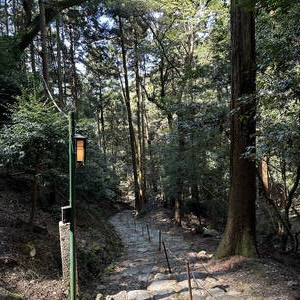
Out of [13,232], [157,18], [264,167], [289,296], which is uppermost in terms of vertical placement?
[157,18]

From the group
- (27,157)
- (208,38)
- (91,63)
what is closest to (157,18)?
(208,38)

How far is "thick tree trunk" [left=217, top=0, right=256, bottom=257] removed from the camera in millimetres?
6316

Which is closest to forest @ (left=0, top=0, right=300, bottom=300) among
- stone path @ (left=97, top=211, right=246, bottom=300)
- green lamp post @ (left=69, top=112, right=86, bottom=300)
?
stone path @ (left=97, top=211, right=246, bottom=300)

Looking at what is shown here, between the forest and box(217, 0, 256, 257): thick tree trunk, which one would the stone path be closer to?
the forest

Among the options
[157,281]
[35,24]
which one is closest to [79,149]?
[157,281]

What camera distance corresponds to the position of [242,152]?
20.8 ft

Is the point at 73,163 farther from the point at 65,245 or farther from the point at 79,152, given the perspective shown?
the point at 65,245

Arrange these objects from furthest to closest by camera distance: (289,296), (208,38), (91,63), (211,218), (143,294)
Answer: (91,63)
(208,38)
(211,218)
(143,294)
(289,296)

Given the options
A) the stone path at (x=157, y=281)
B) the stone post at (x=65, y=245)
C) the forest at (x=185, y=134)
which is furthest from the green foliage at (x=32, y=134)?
the stone path at (x=157, y=281)

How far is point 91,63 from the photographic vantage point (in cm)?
2311

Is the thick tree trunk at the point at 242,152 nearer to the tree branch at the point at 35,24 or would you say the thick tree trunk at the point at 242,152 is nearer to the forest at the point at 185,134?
the forest at the point at 185,134

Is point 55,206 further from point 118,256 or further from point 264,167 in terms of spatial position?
point 264,167

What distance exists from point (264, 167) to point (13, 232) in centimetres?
876

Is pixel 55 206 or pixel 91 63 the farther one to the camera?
pixel 91 63
